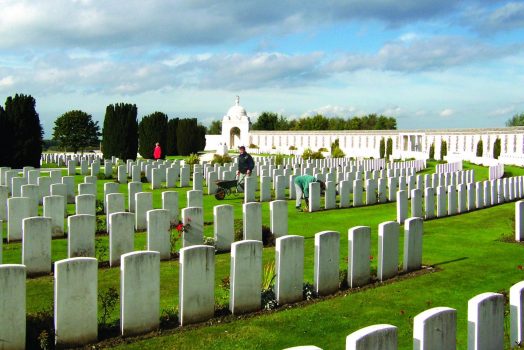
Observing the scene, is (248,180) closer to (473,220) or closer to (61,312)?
(473,220)

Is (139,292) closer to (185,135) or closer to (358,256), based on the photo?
(358,256)

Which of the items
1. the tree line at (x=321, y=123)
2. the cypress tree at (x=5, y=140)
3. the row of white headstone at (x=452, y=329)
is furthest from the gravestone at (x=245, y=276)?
the tree line at (x=321, y=123)

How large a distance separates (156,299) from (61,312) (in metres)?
Result: 1.07

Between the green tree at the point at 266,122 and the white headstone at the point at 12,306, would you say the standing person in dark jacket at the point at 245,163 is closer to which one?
the white headstone at the point at 12,306

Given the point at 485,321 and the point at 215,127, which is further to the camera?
the point at 215,127

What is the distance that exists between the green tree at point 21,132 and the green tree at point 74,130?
3449 cm

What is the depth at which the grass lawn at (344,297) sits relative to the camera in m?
6.40

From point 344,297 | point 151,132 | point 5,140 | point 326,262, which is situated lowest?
point 344,297

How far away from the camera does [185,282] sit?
6742 mm

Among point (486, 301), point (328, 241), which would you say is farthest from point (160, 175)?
point (486, 301)

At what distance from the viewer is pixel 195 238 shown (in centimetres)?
1062

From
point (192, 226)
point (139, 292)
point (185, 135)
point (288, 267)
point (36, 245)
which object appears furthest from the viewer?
point (185, 135)

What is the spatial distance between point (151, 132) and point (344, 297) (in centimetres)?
4066

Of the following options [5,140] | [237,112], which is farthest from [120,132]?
[237,112]
